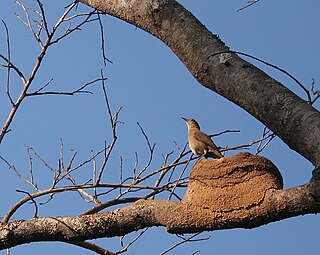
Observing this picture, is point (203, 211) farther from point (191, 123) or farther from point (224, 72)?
point (191, 123)

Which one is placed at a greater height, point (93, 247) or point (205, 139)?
point (205, 139)

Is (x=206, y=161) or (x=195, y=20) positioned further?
(x=206, y=161)

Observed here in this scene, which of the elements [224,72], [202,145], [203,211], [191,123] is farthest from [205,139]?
[224,72]

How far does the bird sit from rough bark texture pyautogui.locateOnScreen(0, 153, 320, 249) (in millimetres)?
1427

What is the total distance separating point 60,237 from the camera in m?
3.00

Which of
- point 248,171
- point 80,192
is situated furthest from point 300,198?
point 80,192

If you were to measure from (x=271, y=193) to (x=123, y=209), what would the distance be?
702 mm

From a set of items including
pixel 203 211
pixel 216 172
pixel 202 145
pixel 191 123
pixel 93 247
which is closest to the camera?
pixel 203 211

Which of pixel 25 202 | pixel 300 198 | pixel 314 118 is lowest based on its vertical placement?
pixel 300 198

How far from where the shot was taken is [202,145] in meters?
4.90

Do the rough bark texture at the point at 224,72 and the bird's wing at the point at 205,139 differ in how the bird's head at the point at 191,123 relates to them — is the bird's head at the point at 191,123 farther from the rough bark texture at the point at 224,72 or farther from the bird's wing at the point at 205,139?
the rough bark texture at the point at 224,72

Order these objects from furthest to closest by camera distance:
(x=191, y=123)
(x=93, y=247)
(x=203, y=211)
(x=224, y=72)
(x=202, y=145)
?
1. (x=191, y=123)
2. (x=202, y=145)
3. (x=93, y=247)
4. (x=203, y=211)
5. (x=224, y=72)

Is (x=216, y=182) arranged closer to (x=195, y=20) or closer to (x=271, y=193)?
(x=271, y=193)

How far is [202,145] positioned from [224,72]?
229 cm
